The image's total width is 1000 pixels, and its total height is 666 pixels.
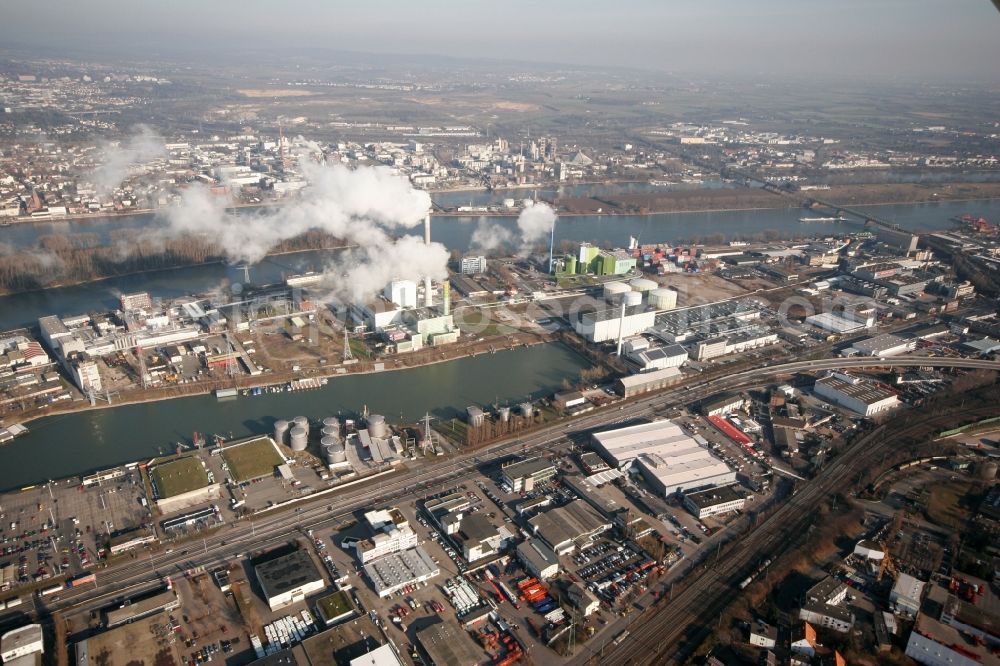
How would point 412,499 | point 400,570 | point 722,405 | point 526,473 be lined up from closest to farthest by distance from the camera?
point 400,570, point 412,499, point 526,473, point 722,405

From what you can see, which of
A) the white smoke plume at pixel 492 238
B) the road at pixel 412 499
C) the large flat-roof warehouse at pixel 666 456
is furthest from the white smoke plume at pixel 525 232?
the large flat-roof warehouse at pixel 666 456

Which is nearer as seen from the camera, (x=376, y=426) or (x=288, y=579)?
(x=288, y=579)

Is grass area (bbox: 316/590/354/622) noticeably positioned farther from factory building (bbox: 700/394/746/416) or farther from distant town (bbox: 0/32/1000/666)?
factory building (bbox: 700/394/746/416)

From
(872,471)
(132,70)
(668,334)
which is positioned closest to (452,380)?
(668,334)

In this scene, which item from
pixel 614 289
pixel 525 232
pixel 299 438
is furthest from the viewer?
pixel 525 232

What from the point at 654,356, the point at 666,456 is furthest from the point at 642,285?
the point at 666,456

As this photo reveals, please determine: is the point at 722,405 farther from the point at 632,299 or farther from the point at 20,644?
the point at 20,644

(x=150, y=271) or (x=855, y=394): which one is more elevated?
(x=855, y=394)

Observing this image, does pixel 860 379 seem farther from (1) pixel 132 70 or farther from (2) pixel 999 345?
(1) pixel 132 70
